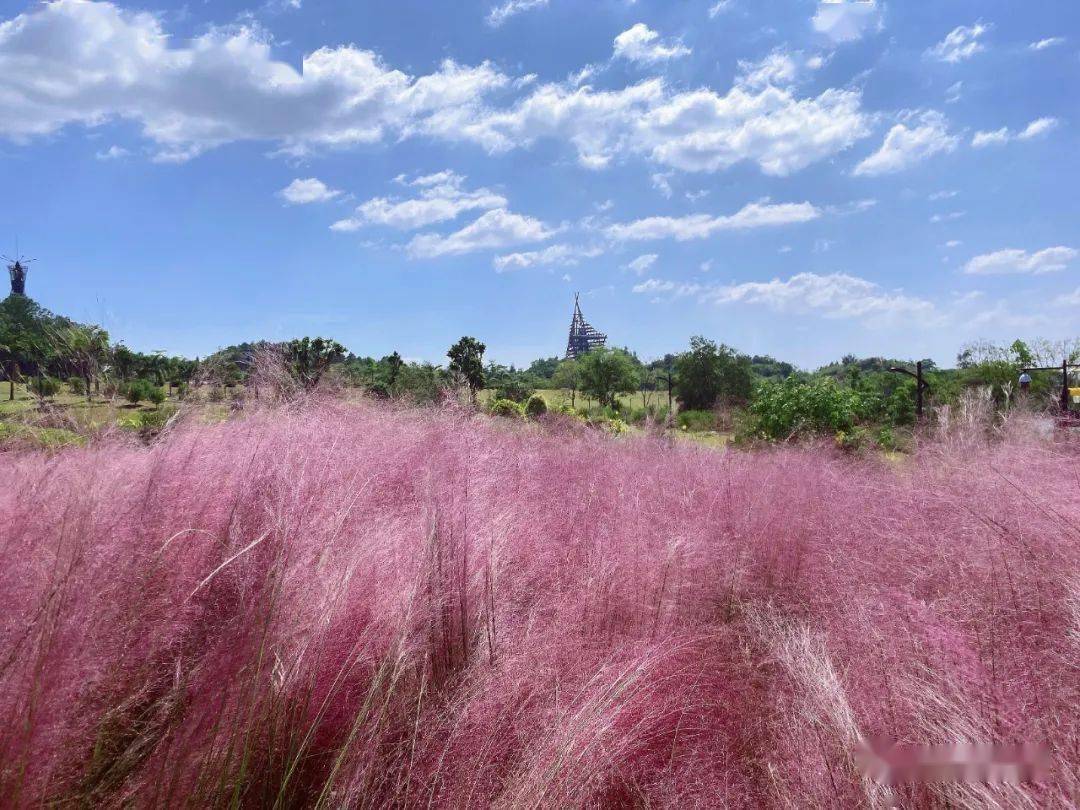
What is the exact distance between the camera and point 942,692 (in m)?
1.85

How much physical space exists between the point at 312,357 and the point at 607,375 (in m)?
34.7

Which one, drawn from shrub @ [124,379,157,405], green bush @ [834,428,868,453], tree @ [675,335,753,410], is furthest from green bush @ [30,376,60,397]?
tree @ [675,335,753,410]

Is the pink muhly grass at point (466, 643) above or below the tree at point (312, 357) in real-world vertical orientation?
below

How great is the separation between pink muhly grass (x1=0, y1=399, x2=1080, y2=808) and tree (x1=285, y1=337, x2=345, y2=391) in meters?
3.75

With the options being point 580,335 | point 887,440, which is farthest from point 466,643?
point 580,335

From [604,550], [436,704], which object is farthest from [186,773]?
[604,550]

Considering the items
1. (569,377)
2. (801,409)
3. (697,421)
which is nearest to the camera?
(801,409)

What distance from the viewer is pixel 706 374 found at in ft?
138

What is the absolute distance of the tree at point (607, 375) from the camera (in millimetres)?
44281

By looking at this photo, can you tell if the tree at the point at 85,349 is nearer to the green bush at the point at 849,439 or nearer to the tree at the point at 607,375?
the green bush at the point at 849,439

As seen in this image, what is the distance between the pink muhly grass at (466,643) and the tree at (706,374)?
127 feet

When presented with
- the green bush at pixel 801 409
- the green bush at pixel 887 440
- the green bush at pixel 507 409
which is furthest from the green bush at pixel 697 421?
the green bush at pixel 507 409

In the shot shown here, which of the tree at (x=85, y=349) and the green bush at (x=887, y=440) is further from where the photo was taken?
the green bush at (x=887, y=440)

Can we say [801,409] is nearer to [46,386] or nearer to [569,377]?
[46,386]
